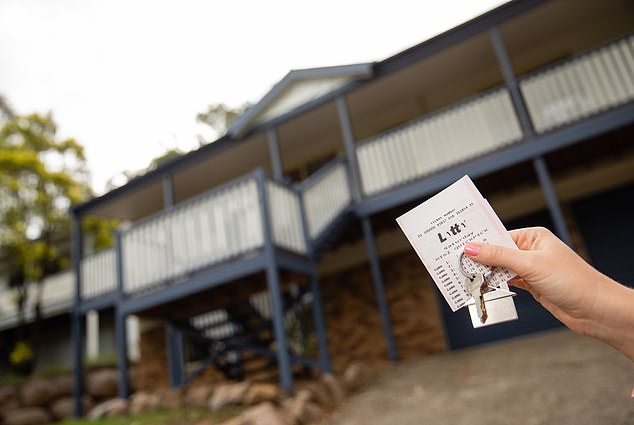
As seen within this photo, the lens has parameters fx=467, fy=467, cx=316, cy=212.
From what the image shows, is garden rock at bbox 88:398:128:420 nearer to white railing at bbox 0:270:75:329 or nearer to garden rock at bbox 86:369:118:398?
garden rock at bbox 86:369:118:398

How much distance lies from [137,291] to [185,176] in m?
5.07

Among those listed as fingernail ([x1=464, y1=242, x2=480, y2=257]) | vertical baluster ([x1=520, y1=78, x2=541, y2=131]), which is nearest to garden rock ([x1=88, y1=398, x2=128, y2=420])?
fingernail ([x1=464, y1=242, x2=480, y2=257])

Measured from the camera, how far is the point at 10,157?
47.2 ft

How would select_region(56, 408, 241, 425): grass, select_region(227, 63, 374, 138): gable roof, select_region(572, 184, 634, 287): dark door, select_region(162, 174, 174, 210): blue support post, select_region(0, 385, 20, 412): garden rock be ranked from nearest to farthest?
1. select_region(56, 408, 241, 425): grass
2. select_region(572, 184, 634, 287): dark door
3. select_region(227, 63, 374, 138): gable roof
4. select_region(162, 174, 174, 210): blue support post
5. select_region(0, 385, 20, 412): garden rock

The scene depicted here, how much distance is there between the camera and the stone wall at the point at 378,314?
9.93 metres

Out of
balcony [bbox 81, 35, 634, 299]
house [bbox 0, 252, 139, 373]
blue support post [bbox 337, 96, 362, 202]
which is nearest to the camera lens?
balcony [bbox 81, 35, 634, 299]

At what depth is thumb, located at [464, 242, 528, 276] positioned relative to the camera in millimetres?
1428

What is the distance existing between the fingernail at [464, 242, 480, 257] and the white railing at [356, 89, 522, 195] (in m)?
7.38

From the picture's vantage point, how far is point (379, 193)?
912 cm

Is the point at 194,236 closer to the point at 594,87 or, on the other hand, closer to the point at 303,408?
the point at 303,408

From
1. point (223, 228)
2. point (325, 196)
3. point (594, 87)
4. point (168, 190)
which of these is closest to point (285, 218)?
point (223, 228)

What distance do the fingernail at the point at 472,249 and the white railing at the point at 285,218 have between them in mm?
5767

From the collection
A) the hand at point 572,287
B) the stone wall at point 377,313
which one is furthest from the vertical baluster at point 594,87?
the hand at point 572,287

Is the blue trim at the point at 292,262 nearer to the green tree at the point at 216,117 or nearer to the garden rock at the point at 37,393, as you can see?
the garden rock at the point at 37,393
